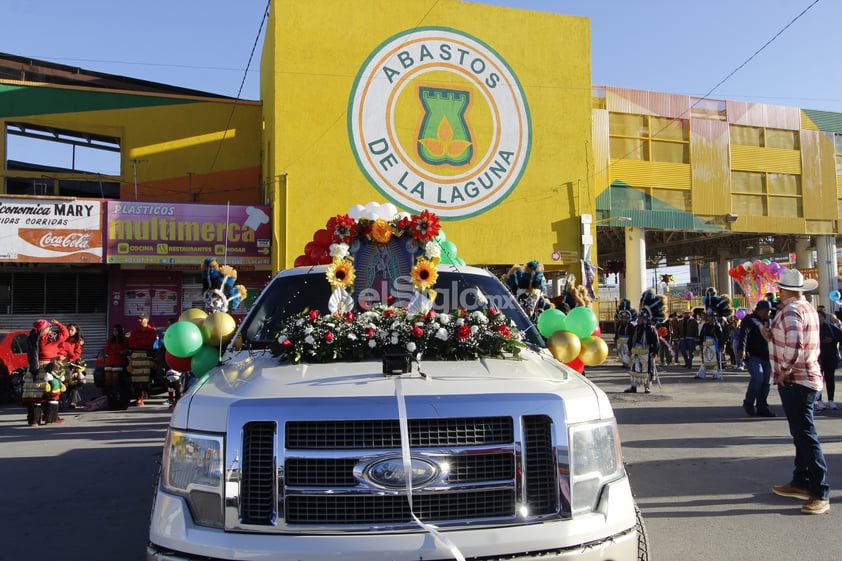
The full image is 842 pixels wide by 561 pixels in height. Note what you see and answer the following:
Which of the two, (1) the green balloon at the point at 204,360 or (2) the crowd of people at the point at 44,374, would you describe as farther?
(2) the crowd of people at the point at 44,374

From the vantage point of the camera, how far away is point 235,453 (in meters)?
2.49

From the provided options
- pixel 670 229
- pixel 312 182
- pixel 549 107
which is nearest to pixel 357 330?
pixel 312 182

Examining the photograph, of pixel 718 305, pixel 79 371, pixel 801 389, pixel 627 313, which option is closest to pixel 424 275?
pixel 801 389

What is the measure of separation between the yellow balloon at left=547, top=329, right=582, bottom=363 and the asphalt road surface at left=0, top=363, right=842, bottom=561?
1.37 metres

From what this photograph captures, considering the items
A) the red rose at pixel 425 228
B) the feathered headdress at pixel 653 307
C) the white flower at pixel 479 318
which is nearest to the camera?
the white flower at pixel 479 318

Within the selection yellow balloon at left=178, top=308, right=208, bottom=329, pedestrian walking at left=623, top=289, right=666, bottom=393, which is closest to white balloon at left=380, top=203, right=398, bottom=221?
yellow balloon at left=178, top=308, right=208, bottom=329

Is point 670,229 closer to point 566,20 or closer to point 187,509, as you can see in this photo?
point 566,20

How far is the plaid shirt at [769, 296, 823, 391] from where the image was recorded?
16.6 feet

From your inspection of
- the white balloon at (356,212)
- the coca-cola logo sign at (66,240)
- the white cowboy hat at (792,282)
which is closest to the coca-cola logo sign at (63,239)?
the coca-cola logo sign at (66,240)

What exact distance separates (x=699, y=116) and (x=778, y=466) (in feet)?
69.5

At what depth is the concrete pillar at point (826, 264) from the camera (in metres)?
26.5

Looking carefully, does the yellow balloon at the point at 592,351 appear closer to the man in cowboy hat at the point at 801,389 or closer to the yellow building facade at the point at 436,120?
the man in cowboy hat at the point at 801,389

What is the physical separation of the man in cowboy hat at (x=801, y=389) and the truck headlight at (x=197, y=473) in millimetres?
4557

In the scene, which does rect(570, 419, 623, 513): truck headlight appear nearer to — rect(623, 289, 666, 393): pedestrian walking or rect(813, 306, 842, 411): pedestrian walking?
rect(813, 306, 842, 411): pedestrian walking
